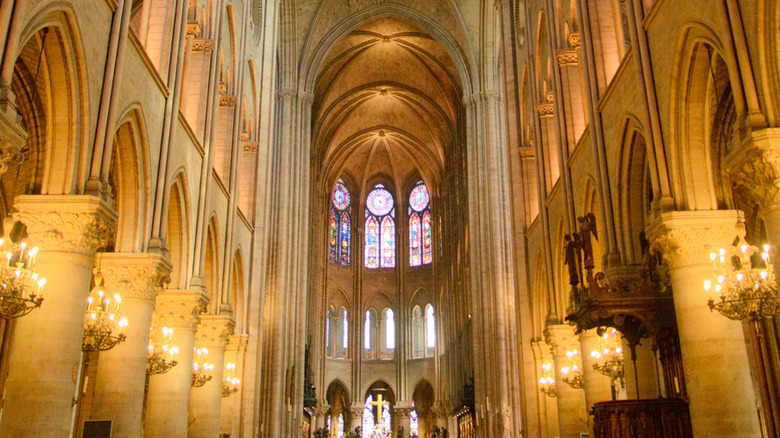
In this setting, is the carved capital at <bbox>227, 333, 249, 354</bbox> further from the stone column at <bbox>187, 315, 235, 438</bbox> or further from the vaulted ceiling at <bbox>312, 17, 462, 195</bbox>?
the vaulted ceiling at <bbox>312, 17, 462, 195</bbox>

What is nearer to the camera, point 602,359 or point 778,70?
point 778,70

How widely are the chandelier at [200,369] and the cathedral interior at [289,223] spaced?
5 centimetres

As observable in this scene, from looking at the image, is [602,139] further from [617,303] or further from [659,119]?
[617,303]

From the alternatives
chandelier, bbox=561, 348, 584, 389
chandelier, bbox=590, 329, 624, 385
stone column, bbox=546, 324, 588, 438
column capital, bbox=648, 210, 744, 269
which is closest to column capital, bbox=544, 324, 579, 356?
stone column, bbox=546, 324, 588, 438

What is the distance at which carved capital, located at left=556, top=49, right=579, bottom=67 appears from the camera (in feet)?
53.7

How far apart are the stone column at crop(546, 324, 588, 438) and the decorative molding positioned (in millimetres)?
9864

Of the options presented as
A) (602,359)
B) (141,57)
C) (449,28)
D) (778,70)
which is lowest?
(602,359)

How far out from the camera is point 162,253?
1205 cm

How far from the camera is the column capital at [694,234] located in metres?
9.62

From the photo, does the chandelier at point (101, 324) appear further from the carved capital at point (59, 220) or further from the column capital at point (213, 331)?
the column capital at point (213, 331)

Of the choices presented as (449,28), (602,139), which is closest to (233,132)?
(602,139)

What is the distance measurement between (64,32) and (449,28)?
26.6m

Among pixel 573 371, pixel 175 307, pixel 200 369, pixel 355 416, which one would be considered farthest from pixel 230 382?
pixel 355 416

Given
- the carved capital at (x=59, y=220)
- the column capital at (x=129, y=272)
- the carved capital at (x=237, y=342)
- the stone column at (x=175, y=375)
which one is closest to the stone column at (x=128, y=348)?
the column capital at (x=129, y=272)
